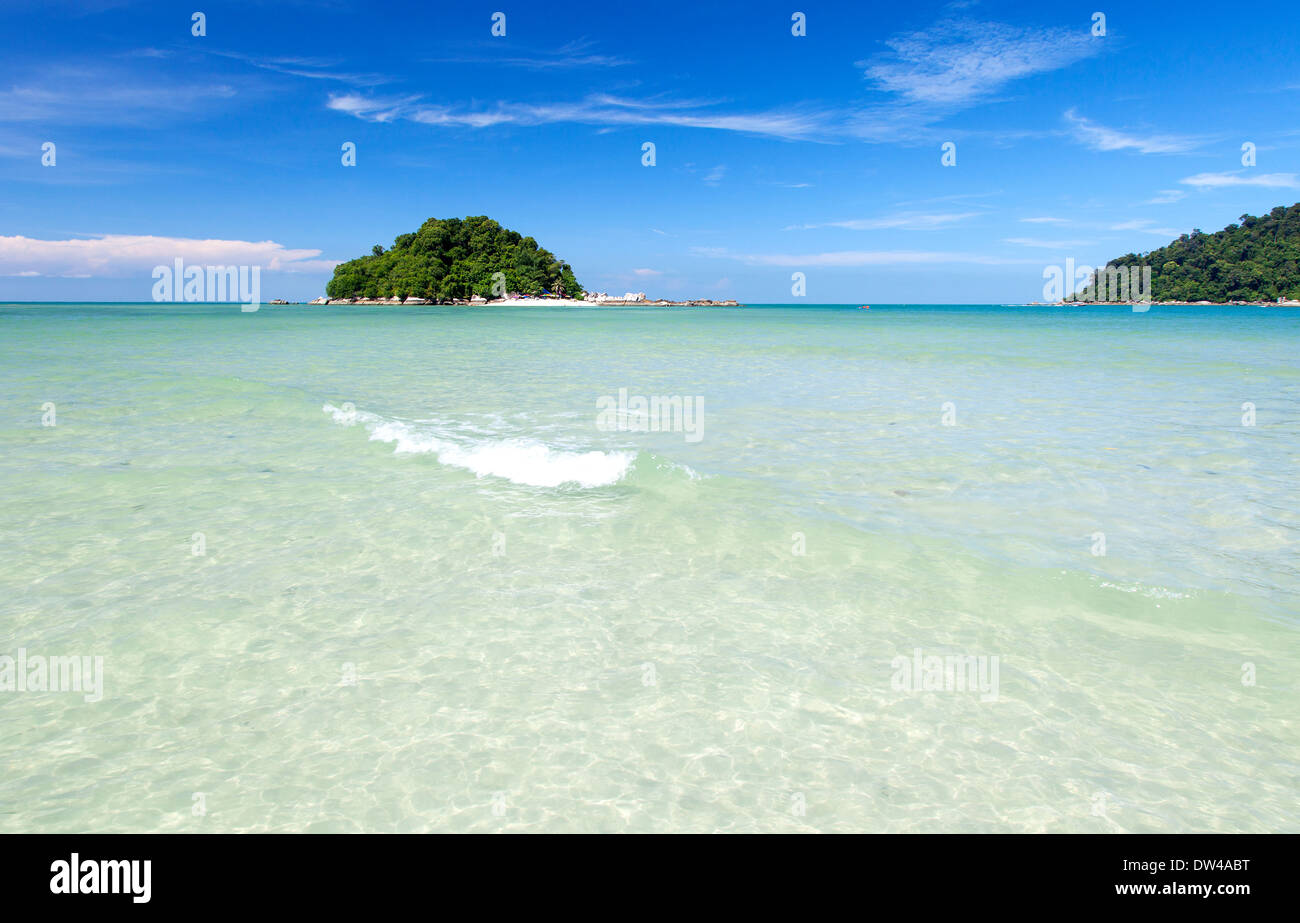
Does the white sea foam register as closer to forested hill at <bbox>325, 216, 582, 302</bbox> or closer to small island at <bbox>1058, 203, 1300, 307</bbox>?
forested hill at <bbox>325, 216, 582, 302</bbox>

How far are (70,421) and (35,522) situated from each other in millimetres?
7326

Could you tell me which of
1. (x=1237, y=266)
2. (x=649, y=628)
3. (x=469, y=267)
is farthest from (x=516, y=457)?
(x=1237, y=266)

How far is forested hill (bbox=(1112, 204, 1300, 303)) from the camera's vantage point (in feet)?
509

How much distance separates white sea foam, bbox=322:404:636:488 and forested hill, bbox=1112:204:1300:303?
201m

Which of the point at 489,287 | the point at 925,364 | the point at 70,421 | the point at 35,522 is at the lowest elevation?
the point at 35,522

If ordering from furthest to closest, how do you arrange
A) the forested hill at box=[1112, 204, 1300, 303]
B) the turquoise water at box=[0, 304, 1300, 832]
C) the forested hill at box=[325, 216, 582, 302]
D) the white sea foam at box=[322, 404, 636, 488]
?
the forested hill at box=[325, 216, 582, 302], the forested hill at box=[1112, 204, 1300, 303], the white sea foam at box=[322, 404, 636, 488], the turquoise water at box=[0, 304, 1300, 832]

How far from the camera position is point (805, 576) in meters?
6.18

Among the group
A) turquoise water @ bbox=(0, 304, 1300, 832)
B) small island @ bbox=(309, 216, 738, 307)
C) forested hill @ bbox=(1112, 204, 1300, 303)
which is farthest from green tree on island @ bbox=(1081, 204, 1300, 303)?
turquoise water @ bbox=(0, 304, 1300, 832)

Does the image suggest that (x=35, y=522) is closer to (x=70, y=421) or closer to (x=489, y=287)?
(x=70, y=421)

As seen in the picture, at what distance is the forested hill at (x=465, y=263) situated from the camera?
170000 mm

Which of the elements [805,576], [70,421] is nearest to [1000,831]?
[805,576]

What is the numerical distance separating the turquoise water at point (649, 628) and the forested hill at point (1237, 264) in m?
195

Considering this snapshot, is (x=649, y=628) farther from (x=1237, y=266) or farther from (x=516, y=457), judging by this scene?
(x=1237, y=266)

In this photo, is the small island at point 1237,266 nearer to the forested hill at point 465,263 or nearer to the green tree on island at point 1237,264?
the green tree on island at point 1237,264
